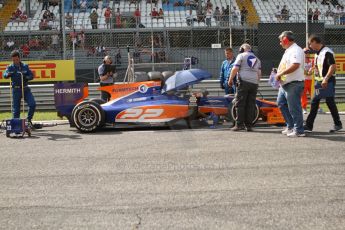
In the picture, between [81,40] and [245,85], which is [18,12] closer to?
[81,40]

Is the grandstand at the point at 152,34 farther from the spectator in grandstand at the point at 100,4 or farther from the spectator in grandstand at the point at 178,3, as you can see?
the spectator in grandstand at the point at 100,4

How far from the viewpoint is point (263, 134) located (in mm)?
8961

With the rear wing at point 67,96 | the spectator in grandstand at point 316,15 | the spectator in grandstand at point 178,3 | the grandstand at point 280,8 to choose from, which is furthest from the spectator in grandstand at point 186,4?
the rear wing at point 67,96

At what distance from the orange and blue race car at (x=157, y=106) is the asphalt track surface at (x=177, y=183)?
132cm

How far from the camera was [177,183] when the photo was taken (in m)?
5.46

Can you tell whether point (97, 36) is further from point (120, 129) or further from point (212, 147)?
point (212, 147)

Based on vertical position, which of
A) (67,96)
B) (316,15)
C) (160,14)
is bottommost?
(67,96)

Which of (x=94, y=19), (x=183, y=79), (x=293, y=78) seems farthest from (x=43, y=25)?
(x=293, y=78)

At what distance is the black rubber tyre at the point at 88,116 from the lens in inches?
396

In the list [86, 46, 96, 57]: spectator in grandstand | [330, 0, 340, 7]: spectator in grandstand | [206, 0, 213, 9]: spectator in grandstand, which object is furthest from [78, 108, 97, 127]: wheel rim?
[330, 0, 340, 7]: spectator in grandstand

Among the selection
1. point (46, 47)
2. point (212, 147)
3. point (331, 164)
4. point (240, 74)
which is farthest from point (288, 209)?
point (46, 47)

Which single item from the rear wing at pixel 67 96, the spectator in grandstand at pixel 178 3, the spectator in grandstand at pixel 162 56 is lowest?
the rear wing at pixel 67 96

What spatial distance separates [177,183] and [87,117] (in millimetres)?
5017

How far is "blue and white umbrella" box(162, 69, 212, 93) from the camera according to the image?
10.1m
